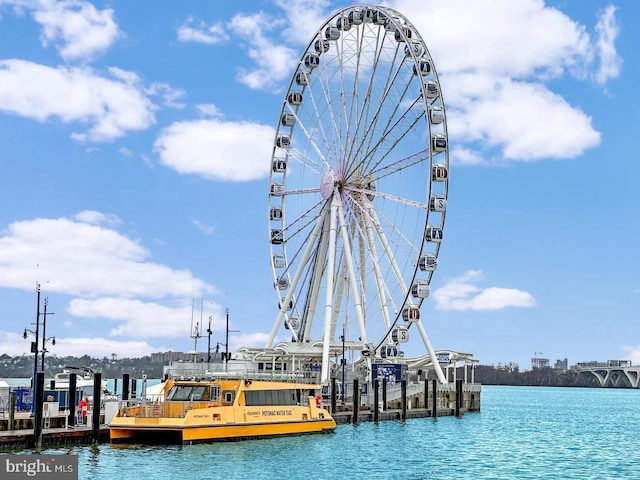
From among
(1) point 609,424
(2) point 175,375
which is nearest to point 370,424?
(2) point 175,375

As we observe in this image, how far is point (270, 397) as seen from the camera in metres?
50.5

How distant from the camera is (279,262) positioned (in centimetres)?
8312

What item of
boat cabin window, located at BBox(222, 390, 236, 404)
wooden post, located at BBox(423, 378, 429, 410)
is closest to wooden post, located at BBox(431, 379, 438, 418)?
wooden post, located at BBox(423, 378, 429, 410)

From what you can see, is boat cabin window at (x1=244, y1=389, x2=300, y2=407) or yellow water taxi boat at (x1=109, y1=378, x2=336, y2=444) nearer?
yellow water taxi boat at (x1=109, y1=378, x2=336, y2=444)

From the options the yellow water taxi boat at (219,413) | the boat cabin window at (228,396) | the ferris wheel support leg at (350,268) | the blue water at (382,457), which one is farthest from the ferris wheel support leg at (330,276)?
the boat cabin window at (228,396)

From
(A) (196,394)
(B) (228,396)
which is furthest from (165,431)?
(B) (228,396)

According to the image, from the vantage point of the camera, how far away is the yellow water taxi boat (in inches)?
1783

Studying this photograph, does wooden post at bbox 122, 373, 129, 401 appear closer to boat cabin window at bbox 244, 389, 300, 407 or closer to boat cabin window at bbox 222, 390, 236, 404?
boat cabin window at bbox 222, 390, 236, 404

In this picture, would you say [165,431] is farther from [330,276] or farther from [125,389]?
[330,276]

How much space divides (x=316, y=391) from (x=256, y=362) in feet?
57.3

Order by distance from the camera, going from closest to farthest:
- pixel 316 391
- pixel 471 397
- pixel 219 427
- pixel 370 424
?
pixel 219 427 → pixel 316 391 → pixel 370 424 → pixel 471 397

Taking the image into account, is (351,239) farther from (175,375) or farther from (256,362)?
(175,375)

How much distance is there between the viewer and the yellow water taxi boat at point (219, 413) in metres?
45.3

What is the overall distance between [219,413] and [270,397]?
4.11 metres
